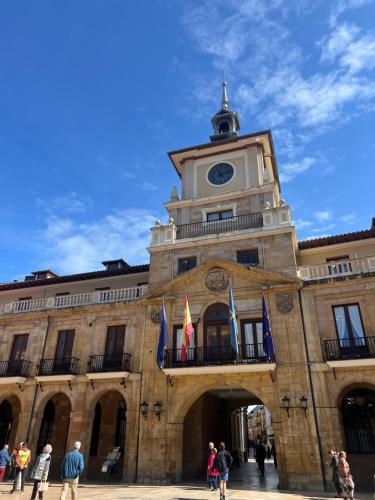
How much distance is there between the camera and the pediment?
17.5 meters

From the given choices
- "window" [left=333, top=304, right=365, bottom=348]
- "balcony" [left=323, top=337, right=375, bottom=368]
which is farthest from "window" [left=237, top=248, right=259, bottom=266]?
"balcony" [left=323, top=337, right=375, bottom=368]

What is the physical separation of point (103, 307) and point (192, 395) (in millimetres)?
6634

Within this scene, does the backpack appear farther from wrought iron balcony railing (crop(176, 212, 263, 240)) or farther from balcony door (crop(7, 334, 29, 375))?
balcony door (crop(7, 334, 29, 375))

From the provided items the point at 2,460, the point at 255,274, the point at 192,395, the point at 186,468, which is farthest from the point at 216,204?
the point at 2,460

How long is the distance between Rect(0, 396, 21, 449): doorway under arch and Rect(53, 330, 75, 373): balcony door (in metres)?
4.36

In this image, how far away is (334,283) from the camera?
16.7m

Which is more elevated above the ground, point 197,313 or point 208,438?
point 197,313

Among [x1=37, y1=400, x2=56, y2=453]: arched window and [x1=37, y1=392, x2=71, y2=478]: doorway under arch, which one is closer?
[x1=37, y1=392, x2=71, y2=478]: doorway under arch

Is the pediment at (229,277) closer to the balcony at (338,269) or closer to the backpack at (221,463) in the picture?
the balcony at (338,269)

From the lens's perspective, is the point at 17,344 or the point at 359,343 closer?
the point at 359,343

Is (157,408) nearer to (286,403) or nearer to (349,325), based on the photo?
(286,403)

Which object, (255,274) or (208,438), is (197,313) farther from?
(208,438)

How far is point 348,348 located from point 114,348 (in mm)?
10832

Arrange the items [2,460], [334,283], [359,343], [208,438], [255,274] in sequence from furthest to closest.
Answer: [208,438] → [255,274] → [334,283] → [359,343] → [2,460]
